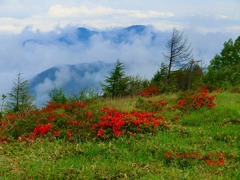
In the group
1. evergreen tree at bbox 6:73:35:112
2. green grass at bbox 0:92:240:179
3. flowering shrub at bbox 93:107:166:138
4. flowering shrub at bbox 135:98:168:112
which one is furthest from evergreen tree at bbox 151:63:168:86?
flowering shrub at bbox 93:107:166:138

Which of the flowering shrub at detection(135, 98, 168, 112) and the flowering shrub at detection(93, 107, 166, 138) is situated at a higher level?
the flowering shrub at detection(93, 107, 166, 138)

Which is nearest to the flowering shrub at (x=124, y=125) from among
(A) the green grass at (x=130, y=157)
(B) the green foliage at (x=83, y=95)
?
(A) the green grass at (x=130, y=157)

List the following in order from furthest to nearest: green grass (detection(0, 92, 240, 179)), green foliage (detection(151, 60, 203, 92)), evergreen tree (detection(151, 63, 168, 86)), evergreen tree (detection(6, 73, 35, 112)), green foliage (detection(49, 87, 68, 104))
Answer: green foliage (detection(151, 60, 203, 92)), evergreen tree (detection(151, 63, 168, 86)), evergreen tree (detection(6, 73, 35, 112)), green foliage (detection(49, 87, 68, 104)), green grass (detection(0, 92, 240, 179))

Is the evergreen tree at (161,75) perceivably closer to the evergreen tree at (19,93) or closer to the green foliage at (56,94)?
the evergreen tree at (19,93)

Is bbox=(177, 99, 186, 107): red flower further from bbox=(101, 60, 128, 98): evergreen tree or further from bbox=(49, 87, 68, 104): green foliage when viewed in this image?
bbox=(101, 60, 128, 98): evergreen tree

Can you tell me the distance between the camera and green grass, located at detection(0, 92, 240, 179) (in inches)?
260

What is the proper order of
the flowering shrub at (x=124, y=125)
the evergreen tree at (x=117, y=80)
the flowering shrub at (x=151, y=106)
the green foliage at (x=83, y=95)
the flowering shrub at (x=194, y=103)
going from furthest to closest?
1. the evergreen tree at (x=117, y=80)
2. the green foliage at (x=83, y=95)
3. the flowering shrub at (x=151, y=106)
4. the flowering shrub at (x=194, y=103)
5. the flowering shrub at (x=124, y=125)

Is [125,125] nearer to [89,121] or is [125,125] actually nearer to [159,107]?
[89,121]

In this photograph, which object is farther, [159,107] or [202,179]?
[159,107]

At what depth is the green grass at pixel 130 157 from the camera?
661 centimetres

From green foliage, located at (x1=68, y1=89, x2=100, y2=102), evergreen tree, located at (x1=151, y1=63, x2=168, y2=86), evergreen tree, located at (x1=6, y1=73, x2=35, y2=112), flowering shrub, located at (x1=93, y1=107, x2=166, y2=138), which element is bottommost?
evergreen tree, located at (x1=6, y1=73, x2=35, y2=112)

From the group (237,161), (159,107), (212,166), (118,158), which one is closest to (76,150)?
(118,158)

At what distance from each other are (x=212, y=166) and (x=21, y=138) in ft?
16.2

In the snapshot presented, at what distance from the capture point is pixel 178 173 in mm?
6676
